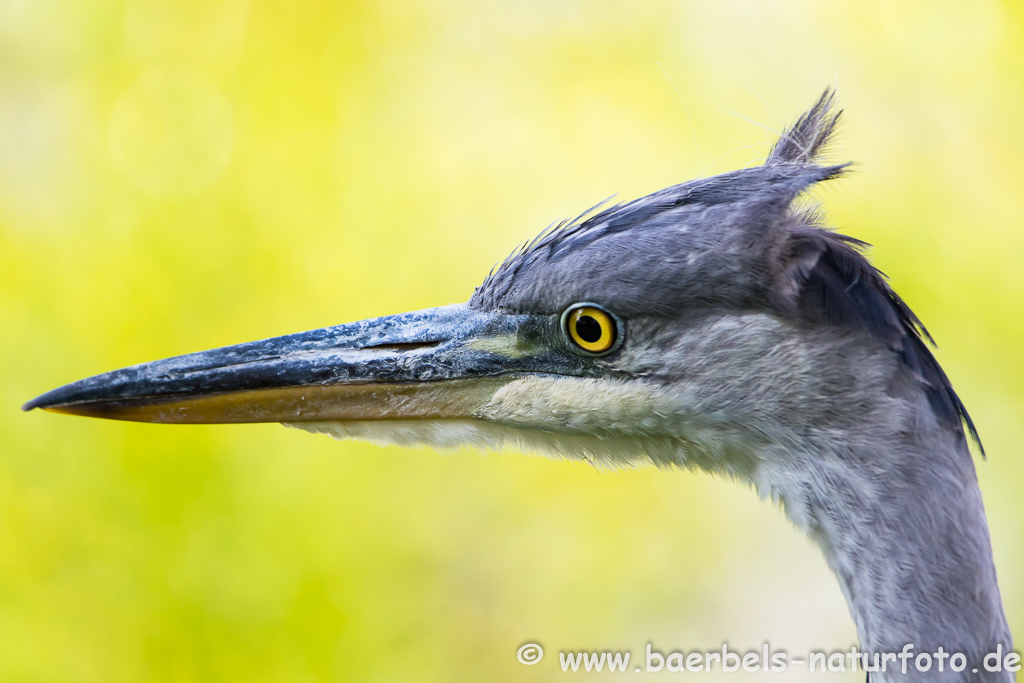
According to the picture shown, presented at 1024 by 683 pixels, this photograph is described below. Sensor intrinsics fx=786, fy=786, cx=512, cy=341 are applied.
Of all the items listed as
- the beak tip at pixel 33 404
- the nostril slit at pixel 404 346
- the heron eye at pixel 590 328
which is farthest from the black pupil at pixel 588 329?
the beak tip at pixel 33 404

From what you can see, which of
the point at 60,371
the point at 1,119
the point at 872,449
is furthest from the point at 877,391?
the point at 1,119

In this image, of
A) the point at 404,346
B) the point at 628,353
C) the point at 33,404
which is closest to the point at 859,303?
the point at 628,353

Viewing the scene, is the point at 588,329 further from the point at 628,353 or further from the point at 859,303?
the point at 859,303

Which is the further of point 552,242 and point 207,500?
point 207,500

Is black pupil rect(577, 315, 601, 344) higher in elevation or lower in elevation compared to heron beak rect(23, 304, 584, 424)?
higher

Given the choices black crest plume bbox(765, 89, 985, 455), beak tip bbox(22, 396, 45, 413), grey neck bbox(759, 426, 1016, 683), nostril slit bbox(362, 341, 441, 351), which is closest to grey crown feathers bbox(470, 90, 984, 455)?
black crest plume bbox(765, 89, 985, 455)

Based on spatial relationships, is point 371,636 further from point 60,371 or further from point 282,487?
point 60,371

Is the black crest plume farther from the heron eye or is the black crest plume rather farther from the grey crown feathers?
the heron eye

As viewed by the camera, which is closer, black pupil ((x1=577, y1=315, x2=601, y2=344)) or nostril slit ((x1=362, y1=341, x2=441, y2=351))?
black pupil ((x1=577, y1=315, x2=601, y2=344))

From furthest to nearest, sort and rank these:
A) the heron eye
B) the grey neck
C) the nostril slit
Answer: the nostril slit, the heron eye, the grey neck
